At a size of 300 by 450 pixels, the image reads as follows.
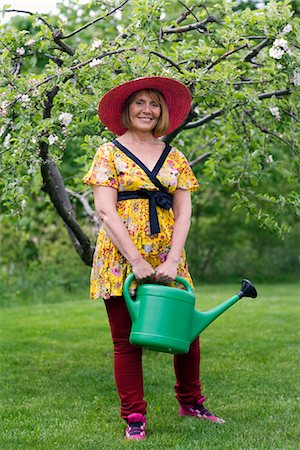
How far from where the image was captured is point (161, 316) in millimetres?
3162

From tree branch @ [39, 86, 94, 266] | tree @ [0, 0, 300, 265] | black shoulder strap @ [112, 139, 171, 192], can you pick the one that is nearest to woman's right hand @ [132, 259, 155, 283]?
black shoulder strap @ [112, 139, 171, 192]

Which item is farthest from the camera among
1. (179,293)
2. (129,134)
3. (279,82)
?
(279,82)

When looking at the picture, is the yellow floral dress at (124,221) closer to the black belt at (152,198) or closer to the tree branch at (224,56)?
the black belt at (152,198)

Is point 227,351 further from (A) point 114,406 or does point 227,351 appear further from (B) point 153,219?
(B) point 153,219

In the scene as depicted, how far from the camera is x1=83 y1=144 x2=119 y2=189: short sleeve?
3316mm

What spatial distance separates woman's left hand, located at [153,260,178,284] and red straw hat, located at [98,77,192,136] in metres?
0.63

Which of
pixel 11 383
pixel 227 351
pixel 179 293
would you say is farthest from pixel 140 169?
pixel 227 351

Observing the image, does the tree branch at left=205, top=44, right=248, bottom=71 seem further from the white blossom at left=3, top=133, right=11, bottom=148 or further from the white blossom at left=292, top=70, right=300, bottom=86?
the white blossom at left=3, top=133, right=11, bottom=148

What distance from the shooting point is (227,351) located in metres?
5.78

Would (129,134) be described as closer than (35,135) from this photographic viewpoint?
Yes

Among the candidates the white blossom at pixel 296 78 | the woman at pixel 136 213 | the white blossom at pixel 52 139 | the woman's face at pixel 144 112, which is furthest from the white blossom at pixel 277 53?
the white blossom at pixel 52 139

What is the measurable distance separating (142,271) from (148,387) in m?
1.44

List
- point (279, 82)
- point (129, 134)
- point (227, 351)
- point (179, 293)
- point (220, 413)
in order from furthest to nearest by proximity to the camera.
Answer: point (227, 351)
point (279, 82)
point (220, 413)
point (129, 134)
point (179, 293)

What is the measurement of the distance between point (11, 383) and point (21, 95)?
1722mm
